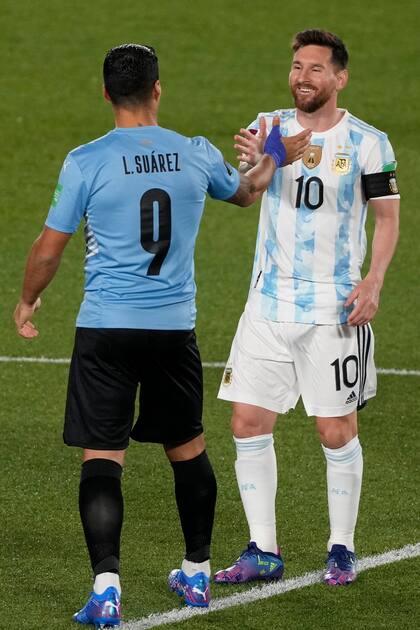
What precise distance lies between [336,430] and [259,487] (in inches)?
16.4

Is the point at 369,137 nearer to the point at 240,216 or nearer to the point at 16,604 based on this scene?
the point at 16,604

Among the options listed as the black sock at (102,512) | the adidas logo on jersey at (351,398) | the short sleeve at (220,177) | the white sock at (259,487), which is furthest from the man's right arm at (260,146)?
the black sock at (102,512)

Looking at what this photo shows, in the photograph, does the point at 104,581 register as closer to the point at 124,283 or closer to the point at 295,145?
the point at 124,283

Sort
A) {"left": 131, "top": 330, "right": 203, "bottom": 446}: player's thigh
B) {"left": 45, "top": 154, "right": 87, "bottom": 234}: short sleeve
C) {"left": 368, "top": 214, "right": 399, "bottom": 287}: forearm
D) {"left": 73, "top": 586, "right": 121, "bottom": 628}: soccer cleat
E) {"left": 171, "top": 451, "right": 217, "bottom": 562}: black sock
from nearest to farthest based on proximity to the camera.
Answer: {"left": 45, "top": 154, "right": 87, "bottom": 234}: short sleeve < {"left": 73, "top": 586, "right": 121, "bottom": 628}: soccer cleat < {"left": 131, "top": 330, "right": 203, "bottom": 446}: player's thigh < {"left": 171, "top": 451, "right": 217, "bottom": 562}: black sock < {"left": 368, "top": 214, "right": 399, "bottom": 287}: forearm

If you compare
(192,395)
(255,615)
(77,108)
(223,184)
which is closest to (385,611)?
(255,615)

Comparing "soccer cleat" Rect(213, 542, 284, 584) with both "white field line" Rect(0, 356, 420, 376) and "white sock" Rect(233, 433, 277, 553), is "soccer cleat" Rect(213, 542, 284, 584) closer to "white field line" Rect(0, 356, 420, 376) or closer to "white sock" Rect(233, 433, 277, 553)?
"white sock" Rect(233, 433, 277, 553)

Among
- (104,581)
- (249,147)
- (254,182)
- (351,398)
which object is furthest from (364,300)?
(104,581)

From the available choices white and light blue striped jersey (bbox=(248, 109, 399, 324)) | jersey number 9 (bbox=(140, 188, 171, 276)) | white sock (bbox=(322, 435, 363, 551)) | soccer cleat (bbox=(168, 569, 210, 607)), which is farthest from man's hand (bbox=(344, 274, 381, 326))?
soccer cleat (bbox=(168, 569, 210, 607))

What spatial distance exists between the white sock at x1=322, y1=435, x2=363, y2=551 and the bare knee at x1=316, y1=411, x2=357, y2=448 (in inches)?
1.0

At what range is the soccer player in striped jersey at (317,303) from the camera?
21.0ft

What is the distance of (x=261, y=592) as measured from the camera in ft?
20.7

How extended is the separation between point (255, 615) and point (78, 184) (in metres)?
1.85

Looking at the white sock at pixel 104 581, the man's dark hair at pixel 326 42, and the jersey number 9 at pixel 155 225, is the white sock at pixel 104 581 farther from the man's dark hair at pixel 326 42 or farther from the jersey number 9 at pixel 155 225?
the man's dark hair at pixel 326 42

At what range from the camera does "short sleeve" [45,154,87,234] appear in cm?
557
